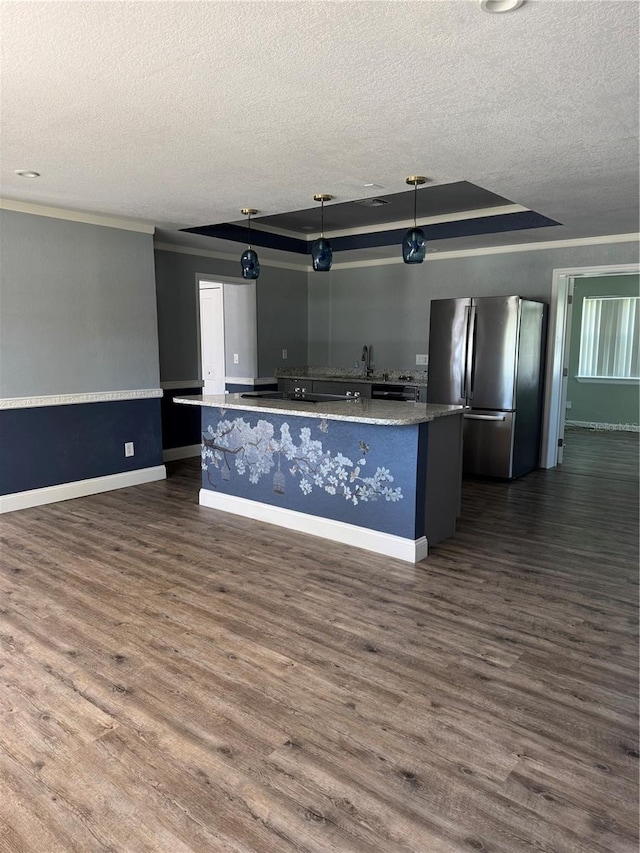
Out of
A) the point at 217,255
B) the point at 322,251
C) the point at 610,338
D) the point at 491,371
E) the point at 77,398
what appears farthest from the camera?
the point at 610,338

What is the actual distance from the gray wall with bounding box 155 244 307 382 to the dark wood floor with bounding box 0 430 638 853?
116 inches

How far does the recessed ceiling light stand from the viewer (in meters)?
1.74

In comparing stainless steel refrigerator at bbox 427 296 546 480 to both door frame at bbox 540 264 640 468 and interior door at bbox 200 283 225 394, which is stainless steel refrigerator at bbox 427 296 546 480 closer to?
door frame at bbox 540 264 640 468

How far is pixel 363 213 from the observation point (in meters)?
5.99

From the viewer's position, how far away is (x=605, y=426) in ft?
30.7

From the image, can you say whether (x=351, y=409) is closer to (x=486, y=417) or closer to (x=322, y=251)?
(x=322, y=251)

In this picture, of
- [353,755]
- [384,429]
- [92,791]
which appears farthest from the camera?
[384,429]

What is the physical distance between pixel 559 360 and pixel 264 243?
11.6 ft

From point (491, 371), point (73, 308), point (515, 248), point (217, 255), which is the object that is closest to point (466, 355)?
point (491, 371)

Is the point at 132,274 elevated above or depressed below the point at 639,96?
below

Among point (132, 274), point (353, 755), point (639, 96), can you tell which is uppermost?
point (639, 96)

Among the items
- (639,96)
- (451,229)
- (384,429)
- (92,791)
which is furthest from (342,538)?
(451,229)

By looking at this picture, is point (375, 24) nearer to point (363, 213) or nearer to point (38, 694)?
point (38, 694)

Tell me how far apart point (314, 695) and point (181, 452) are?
15.9 ft
